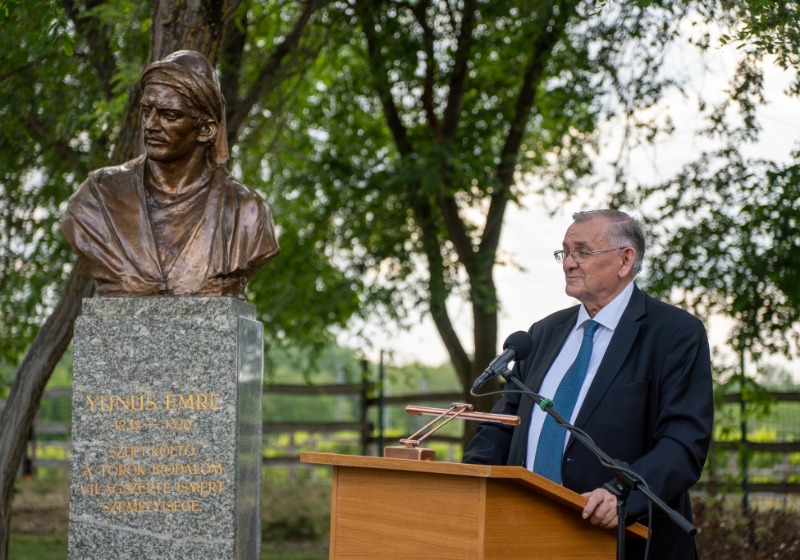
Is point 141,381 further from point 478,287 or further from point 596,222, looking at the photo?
point 478,287

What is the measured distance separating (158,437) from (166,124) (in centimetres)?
163

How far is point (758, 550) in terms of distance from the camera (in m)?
8.88

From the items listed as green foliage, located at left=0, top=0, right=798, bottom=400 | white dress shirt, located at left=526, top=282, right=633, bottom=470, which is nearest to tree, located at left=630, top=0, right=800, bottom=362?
green foliage, located at left=0, top=0, right=798, bottom=400

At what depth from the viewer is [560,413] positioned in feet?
14.2

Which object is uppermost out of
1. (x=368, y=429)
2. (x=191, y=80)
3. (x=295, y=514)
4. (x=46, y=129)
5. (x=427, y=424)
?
(x=46, y=129)

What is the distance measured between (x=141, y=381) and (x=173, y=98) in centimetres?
148

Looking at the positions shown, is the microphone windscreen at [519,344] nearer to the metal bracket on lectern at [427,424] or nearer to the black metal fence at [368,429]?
the metal bracket on lectern at [427,424]

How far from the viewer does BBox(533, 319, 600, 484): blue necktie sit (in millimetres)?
4273

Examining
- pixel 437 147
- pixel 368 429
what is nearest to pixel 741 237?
pixel 437 147

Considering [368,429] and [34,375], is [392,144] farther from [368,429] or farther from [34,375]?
[34,375]

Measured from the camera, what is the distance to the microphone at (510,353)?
3.63 metres

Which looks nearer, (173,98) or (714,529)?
(173,98)

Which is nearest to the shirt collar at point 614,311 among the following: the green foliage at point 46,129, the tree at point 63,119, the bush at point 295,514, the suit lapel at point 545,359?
the suit lapel at point 545,359

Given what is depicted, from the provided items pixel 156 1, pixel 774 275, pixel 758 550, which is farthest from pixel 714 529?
pixel 156 1
